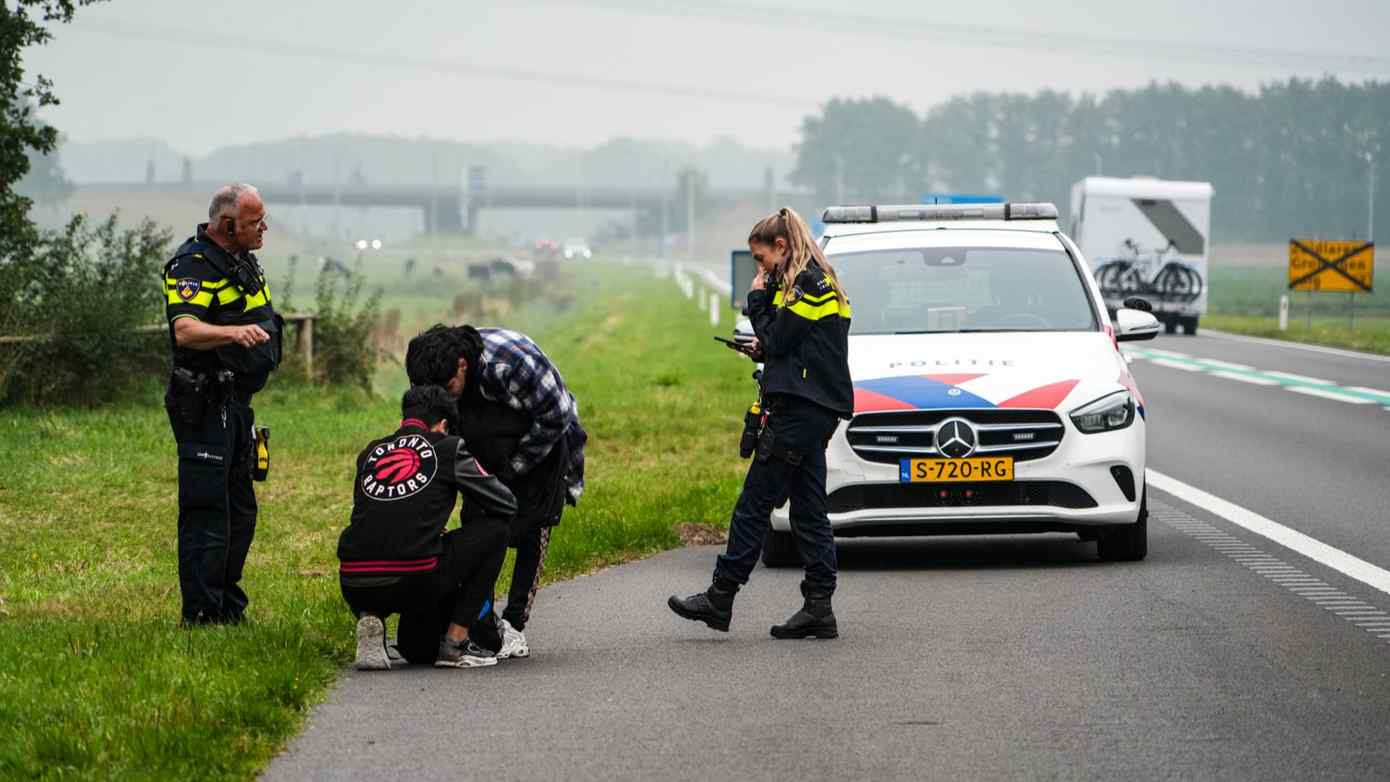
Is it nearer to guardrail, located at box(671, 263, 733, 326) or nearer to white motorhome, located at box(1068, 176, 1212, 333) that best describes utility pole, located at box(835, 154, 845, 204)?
guardrail, located at box(671, 263, 733, 326)

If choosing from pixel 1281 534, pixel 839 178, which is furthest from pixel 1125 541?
pixel 839 178

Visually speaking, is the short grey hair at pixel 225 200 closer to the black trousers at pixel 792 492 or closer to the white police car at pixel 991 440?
the black trousers at pixel 792 492

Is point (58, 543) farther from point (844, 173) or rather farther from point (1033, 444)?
point (844, 173)

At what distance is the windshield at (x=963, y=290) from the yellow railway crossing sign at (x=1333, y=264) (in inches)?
1223

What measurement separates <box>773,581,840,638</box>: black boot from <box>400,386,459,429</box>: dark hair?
167 cm

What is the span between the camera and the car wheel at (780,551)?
1053 centimetres

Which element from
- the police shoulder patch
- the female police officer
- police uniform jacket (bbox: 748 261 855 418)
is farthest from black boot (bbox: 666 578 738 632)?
the police shoulder patch

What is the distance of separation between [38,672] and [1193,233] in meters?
37.5

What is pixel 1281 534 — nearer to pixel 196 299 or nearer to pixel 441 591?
pixel 441 591

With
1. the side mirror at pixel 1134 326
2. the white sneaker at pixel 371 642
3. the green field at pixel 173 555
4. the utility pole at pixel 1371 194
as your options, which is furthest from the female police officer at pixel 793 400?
the utility pole at pixel 1371 194

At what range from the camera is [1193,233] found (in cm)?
4253

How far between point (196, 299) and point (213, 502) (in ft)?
2.50

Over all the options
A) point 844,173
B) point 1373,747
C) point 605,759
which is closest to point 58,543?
point 605,759

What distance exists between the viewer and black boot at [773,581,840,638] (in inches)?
326
